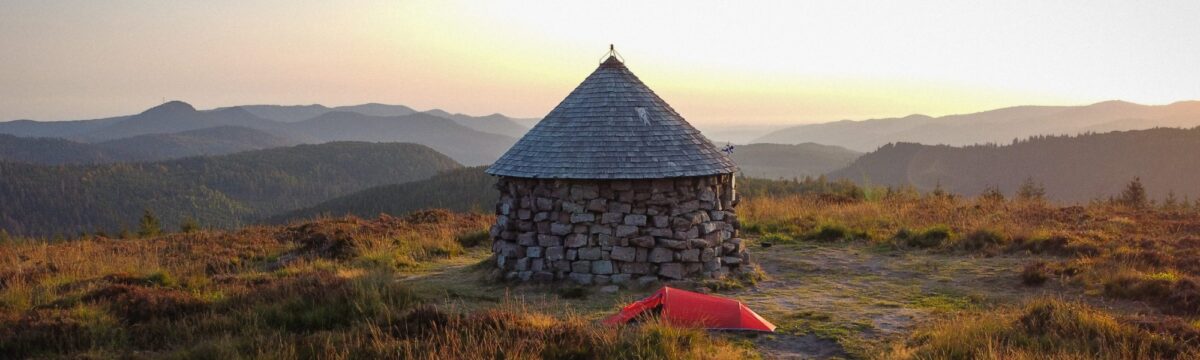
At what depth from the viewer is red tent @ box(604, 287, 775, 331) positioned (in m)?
7.32

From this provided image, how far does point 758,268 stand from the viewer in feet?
35.9

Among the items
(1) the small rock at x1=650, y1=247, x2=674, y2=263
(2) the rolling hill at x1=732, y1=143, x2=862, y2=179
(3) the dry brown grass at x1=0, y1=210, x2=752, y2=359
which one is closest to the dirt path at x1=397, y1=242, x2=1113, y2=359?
(1) the small rock at x1=650, y1=247, x2=674, y2=263

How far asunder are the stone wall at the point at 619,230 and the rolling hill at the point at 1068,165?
154ft

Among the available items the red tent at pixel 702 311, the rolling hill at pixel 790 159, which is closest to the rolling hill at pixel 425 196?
the red tent at pixel 702 311

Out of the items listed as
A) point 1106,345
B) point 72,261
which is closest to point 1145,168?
point 1106,345

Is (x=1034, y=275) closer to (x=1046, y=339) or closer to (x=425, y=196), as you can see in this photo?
(x=1046, y=339)

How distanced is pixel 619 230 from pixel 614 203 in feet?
1.31

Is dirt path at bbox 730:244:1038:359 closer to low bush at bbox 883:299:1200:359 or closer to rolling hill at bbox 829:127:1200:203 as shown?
low bush at bbox 883:299:1200:359

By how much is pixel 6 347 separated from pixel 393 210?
6299 centimetres

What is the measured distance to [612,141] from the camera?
10133 mm

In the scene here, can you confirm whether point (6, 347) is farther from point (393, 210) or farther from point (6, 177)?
point (6, 177)

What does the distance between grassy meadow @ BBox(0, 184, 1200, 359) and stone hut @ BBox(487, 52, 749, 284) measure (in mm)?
497

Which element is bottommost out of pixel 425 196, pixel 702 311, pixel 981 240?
pixel 425 196

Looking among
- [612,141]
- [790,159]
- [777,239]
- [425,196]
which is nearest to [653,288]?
[612,141]
